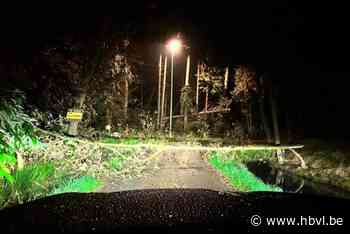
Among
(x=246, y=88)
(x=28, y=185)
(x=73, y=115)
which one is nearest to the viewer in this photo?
(x=28, y=185)

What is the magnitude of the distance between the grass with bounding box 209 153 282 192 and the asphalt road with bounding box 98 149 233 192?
260 millimetres

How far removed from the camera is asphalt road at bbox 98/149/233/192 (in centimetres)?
960

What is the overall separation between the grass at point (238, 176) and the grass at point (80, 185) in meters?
3.15

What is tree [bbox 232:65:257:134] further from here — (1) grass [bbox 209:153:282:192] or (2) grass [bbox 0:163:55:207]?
(2) grass [bbox 0:163:55:207]

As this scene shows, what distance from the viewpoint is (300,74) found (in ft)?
61.6

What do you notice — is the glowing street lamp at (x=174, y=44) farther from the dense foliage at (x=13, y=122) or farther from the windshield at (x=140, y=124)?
the dense foliage at (x=13, y=122)

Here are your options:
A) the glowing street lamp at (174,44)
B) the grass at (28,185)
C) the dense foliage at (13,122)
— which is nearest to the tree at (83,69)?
the grass at (28,185)

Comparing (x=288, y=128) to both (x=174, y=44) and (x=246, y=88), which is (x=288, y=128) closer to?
(x=246, y=88)

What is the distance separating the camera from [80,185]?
8977 millimetres

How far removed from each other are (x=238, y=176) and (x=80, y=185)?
4.13 metres

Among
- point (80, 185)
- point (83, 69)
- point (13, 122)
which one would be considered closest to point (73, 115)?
point (80, 185)

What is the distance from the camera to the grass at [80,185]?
830cm

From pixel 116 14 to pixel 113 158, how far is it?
604 centimetres

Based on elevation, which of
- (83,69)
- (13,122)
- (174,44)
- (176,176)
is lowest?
(176,176)
